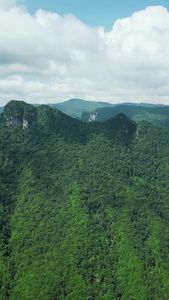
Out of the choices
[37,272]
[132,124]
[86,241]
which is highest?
[132,124]

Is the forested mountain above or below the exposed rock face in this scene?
below

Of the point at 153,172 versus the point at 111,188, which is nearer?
the point at 111,188

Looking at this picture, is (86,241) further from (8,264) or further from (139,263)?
(8,264)

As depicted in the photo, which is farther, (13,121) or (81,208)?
(13,121)

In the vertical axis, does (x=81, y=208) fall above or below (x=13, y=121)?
below

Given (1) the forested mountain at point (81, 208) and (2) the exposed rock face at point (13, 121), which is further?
(2) the exposed rock face at point (13, 121)

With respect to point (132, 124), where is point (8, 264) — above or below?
below

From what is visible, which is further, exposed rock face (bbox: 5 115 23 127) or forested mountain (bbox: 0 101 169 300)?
exposed rock face (bbox: 5 115 23 127)

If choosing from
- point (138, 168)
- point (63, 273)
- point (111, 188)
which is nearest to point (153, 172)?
point (138, 168)
